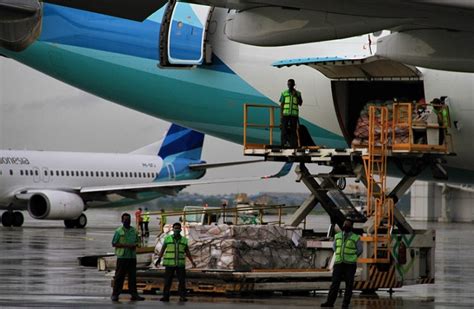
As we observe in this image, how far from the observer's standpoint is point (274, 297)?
58.4 ft

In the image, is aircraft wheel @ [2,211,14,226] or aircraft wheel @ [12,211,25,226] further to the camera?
aircraft wheel @ [12,211,25,226]

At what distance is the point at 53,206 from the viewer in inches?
1901

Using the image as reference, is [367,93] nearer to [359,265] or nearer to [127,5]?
[359,265]

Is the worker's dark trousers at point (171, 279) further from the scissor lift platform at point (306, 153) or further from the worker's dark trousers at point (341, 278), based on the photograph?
the scissor lift platform at point (306, 153)

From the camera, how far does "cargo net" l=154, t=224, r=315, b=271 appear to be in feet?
59.0

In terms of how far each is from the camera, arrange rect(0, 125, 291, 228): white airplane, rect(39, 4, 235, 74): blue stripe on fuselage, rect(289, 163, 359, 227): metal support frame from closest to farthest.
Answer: rect(289, 163, 359, 227): metal support frame, rect(39, 4, 235, 74): blue stripe on fuselage, rect(0, 125, 291, 228): white airplane

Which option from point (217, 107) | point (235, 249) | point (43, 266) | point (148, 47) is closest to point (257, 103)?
point (217, 107)

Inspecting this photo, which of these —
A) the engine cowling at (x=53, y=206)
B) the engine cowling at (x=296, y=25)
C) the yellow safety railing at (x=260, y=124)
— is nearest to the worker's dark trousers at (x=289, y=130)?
the yellow safety railing at (x=260, y=124)

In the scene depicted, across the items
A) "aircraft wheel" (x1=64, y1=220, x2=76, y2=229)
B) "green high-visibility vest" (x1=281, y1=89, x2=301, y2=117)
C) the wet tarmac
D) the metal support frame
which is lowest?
the wet tarmac

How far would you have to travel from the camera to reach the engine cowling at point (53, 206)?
159 ft

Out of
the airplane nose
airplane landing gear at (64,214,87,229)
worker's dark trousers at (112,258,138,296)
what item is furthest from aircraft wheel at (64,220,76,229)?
the airplane nose

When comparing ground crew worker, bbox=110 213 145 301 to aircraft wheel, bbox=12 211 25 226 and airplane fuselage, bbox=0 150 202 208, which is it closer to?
airplane fuselage, bbox=0 150 202 208

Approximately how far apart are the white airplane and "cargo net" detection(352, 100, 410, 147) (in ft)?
96.3

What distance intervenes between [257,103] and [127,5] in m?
11.9
